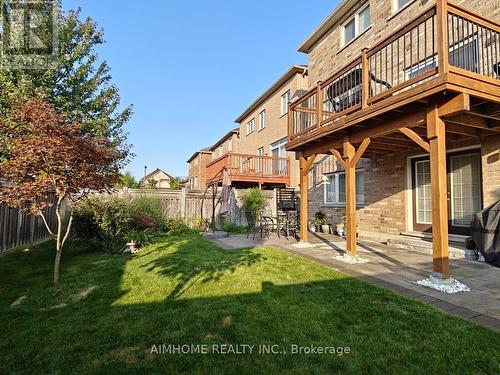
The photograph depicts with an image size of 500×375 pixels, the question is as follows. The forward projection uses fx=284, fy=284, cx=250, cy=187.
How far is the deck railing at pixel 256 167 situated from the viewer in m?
14.6

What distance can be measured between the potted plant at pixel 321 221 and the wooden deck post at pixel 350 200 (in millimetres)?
4937

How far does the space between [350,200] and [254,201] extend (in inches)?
269

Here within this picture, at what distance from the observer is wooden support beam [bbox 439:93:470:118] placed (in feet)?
12.5

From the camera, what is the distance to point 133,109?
13.6 m

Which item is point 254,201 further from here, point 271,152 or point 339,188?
point 271,152

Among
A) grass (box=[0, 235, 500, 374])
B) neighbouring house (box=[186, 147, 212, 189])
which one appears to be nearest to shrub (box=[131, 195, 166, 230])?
grass (box=[0, 235, 500, 374])

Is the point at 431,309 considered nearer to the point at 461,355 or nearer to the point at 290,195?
the point at 461,355

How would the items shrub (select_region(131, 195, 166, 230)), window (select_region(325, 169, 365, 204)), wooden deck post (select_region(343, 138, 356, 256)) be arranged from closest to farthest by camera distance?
wooden deck post (select_region(343, 138, 356, 256)) → shrub (select_region(131, 195, 166, 230)) → window (select_region(325, 169, 365, 204))

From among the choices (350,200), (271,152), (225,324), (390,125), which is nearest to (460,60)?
(390,125)

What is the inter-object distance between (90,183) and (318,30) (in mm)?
10786

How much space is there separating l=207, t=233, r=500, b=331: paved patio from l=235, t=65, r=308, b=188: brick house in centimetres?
769

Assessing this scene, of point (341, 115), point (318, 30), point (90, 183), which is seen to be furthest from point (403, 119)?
point (318, 30)

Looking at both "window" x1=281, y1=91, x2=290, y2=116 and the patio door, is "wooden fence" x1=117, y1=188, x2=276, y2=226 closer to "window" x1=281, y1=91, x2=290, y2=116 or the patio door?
"window" x1=281, y1=91, x2=290, y2=116

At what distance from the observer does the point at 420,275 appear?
4.58 m
